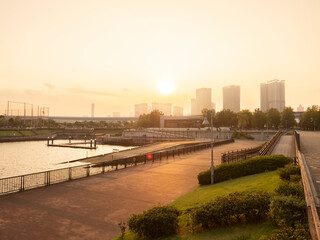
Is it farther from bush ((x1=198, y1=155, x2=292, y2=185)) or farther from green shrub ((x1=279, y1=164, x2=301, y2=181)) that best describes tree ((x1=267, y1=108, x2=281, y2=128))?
green shrub ((x1=279, y1=164, x2=301, y2=181))

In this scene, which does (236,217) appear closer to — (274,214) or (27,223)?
(274,214)

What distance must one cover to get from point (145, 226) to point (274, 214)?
540cm

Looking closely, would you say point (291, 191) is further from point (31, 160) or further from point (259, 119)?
point (259, 119)

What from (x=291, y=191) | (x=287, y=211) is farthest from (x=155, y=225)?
A: (x=291, y=191)

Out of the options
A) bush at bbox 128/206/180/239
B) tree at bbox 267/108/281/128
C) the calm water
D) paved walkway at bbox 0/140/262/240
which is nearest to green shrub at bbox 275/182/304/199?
bush at bbox 128/206/180/239

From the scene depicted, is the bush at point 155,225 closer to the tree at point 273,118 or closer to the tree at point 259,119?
the tree at point 259,119

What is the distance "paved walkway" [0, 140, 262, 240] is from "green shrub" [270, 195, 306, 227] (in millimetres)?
7771

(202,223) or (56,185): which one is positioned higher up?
(202,223)

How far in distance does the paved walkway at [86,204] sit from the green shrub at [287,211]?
7.77 meters

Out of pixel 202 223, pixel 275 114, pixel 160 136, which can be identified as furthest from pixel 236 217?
pixel 275 114

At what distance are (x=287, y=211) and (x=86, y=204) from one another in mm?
12696

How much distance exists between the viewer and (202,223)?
9883 mm

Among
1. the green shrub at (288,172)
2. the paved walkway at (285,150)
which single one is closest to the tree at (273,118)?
the paved walkway at (285,150)

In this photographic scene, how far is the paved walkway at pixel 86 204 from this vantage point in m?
11.7
